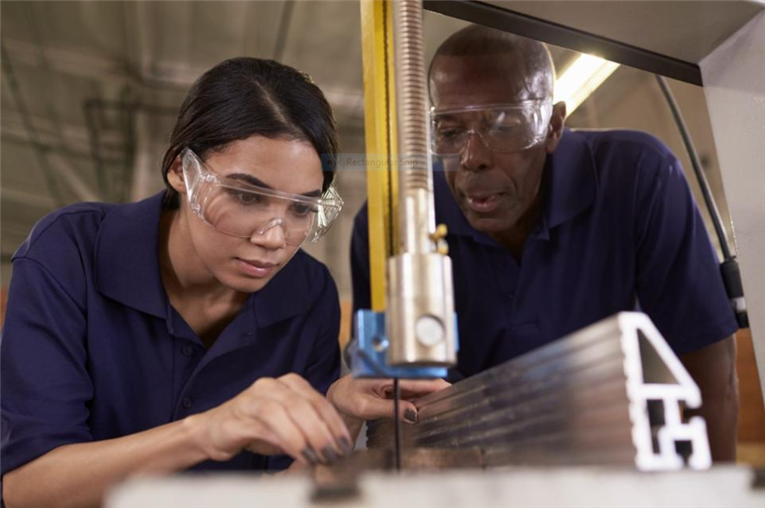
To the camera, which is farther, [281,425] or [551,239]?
[551,239]

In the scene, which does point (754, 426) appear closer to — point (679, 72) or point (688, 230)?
point (688, 230)

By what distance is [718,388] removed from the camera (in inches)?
61.6

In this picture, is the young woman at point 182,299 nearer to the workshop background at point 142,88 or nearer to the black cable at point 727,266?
the workshop background at point 142,88

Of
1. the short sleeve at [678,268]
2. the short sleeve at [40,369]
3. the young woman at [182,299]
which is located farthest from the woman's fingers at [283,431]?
the short sleeve at [678,268]

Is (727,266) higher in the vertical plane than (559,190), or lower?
lower

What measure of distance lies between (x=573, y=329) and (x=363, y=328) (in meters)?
1.05

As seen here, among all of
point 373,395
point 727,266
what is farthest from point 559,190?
point 373,395

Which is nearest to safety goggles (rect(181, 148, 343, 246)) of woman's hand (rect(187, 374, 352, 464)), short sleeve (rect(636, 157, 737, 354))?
woman's hand (rect(187, 374, 352, 464))

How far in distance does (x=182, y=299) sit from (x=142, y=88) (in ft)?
8.01

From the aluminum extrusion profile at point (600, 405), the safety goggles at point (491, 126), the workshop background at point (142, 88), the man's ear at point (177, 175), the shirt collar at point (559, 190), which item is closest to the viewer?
the aluminum extrusion profile at point (600, 405)

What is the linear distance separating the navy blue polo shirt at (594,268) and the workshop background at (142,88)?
12.1 inches

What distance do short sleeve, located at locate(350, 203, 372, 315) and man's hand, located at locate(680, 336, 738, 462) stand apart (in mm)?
725

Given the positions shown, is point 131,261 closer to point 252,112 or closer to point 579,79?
point 252,112

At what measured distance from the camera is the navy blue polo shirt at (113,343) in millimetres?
1002
